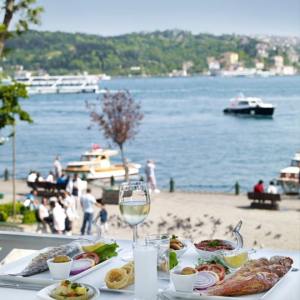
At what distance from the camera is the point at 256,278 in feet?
4.57

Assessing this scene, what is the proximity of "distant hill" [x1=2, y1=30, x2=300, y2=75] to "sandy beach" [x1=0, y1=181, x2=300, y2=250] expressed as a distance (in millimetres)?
38855

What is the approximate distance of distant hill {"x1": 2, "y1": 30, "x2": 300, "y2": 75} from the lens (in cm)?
5466

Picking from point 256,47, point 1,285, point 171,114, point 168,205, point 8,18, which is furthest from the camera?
point 256,47

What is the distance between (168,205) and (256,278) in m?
11.6

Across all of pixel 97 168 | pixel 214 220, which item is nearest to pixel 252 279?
pixel 214 220

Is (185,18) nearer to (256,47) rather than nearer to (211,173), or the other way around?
(256,47)

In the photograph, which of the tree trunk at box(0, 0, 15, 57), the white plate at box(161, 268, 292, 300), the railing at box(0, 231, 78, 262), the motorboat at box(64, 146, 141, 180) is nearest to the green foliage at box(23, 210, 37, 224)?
the tree trunk at box(0, 0, 15, 57)

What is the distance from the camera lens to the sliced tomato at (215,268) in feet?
4.74

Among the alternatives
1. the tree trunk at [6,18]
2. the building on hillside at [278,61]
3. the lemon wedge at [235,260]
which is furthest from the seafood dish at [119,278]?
the building on hillside at [278,61]

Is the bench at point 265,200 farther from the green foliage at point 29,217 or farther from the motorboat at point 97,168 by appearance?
the motorboat at point 97,168

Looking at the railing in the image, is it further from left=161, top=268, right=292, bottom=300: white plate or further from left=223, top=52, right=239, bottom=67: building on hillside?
left=223, top=52, right=239, bottom=67: building on hillside

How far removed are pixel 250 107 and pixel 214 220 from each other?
132 ft

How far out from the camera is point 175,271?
1.41 metres

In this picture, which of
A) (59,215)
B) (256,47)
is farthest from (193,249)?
(256,47)
